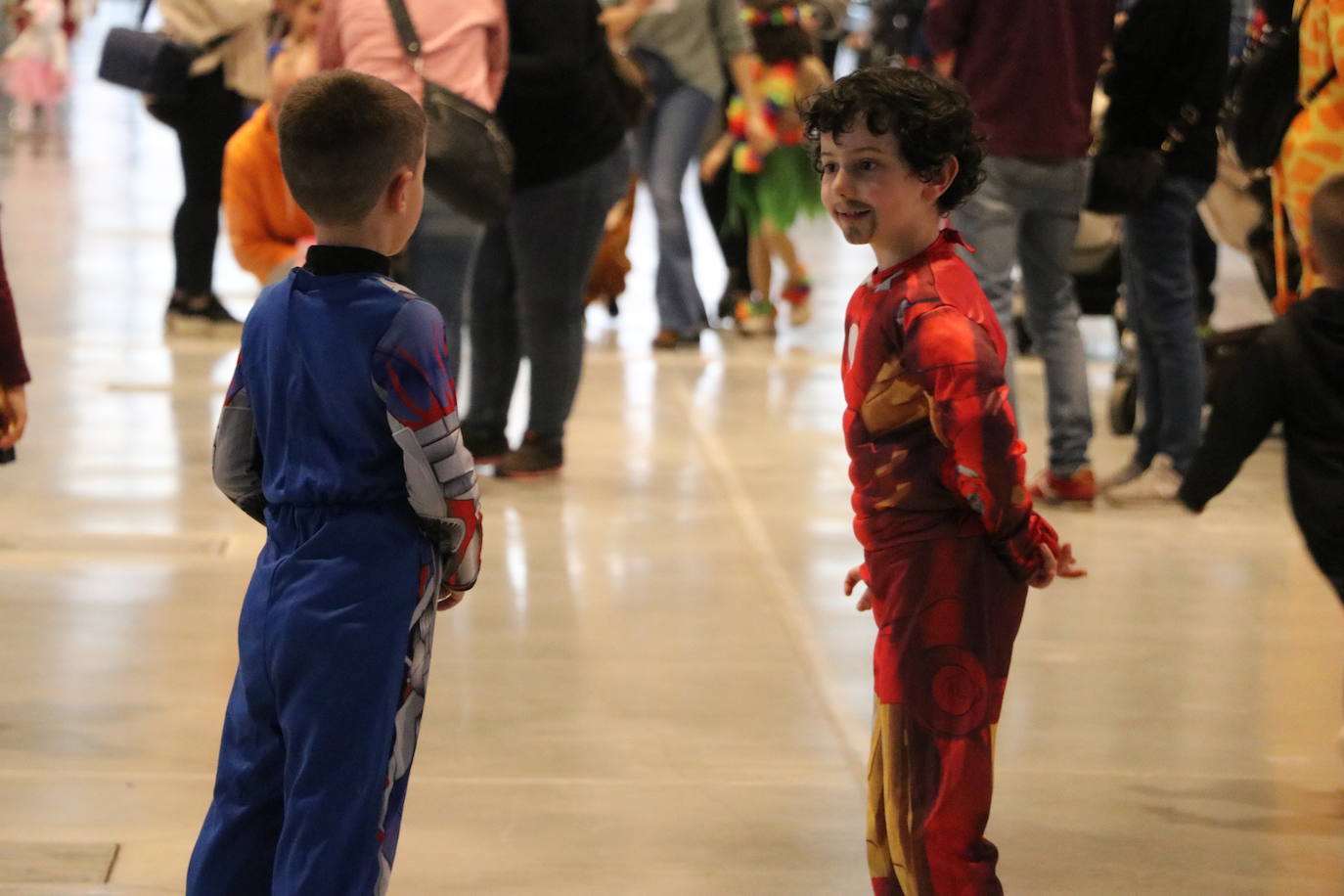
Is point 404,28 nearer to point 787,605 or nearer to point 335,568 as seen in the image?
point 787,605

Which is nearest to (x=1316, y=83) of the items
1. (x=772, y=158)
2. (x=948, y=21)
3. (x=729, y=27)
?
(x=948, y=21)

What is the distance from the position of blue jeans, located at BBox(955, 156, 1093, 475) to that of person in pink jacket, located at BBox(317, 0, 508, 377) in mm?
1516

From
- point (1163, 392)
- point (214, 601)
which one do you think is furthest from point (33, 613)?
point (1163, 392)

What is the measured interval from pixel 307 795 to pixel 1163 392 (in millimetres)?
4428

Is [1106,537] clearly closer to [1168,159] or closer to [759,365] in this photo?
[1168,159]

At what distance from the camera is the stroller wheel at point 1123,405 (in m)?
7.35

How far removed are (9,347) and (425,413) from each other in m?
1.55

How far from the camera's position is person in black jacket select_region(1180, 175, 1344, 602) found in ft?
11.1

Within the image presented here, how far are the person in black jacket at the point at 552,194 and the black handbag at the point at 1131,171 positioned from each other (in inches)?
58.8

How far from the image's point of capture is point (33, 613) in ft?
15.5

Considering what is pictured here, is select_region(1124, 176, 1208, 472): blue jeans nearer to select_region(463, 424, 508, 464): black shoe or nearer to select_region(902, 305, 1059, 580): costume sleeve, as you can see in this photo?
select_region(463, 424, 508, 464): black shoe

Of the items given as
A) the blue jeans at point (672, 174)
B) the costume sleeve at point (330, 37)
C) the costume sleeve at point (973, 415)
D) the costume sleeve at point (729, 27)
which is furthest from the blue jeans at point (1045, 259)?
the costume sleeve at point (973, 415)

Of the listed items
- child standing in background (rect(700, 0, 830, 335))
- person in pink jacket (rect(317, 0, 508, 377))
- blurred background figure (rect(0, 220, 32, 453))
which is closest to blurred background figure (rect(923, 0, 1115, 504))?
person in pink jacket (rect(317, 0, 508, 377))

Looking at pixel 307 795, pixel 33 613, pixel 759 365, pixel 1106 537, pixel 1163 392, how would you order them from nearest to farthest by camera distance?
pixel 307 795
pixel 33 613
pixel 1106 537
pixel 1163 392
pixel 759 365
